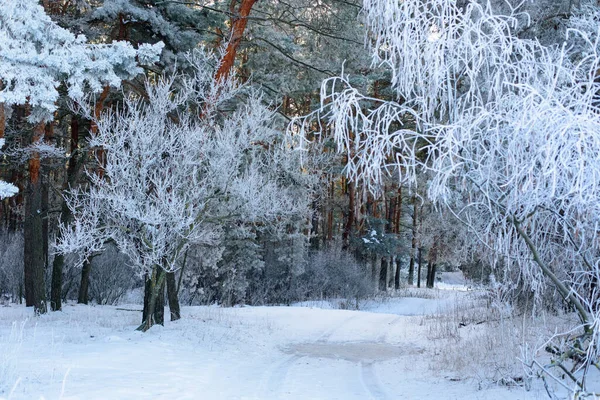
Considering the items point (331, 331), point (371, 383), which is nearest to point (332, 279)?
point (331, 331)

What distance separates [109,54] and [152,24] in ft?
9.93

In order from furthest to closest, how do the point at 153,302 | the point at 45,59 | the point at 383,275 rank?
1. the point at 383,275
2. the point at 153,302
3. the point at 45,59

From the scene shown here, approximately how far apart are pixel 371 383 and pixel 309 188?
40.7 feet

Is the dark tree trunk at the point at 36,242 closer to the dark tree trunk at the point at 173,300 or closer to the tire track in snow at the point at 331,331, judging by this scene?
the dark tree trunk at the point at 173,300

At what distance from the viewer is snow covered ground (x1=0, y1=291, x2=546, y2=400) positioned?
6.33m

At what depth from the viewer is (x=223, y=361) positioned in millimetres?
9094

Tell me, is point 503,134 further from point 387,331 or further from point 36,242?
point 36,242

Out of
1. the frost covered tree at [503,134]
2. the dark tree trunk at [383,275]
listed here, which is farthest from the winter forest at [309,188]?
the dark tree trunk at [383,275]

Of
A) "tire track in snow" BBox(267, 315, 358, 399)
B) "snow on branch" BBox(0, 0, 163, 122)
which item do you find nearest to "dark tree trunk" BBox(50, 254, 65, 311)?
"snow on branch" BBox(0, 0, 163, 122)

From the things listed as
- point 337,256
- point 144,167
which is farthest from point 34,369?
point 337,256

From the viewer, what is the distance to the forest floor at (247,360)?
21.0 feet

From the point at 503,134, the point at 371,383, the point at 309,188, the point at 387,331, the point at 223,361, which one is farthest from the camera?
the point at 309,188

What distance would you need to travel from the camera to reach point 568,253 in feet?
19.1

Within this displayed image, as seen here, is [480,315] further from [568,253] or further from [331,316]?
[568,253]
